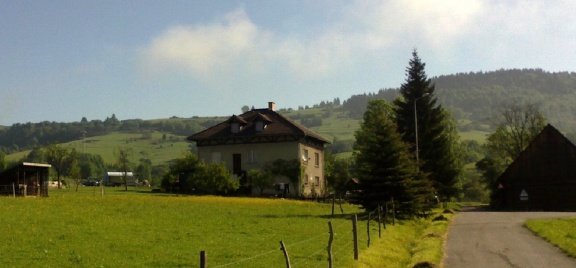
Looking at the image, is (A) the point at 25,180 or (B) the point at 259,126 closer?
(A) the point at 25,180

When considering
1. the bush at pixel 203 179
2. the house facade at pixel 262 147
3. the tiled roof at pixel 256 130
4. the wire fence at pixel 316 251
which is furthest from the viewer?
the tiled roof at pixel 256 130

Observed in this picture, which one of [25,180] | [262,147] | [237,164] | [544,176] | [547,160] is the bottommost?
[544,176]

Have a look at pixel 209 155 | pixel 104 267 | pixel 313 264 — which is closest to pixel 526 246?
pixel 313 264

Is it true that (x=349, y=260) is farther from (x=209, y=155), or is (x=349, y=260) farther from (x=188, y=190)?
(x=209, y=155)

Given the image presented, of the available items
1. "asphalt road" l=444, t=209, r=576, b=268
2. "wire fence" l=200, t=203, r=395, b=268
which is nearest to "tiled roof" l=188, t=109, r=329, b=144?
"asphalt road" l=444, t=209, r=576, b=268

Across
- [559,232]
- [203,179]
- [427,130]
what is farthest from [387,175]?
[203,179]

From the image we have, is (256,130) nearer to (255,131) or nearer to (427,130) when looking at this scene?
(255,131)

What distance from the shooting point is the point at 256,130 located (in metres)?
71.8

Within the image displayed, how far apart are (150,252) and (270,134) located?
1990 inches

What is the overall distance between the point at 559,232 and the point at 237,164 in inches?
Answer: 1773

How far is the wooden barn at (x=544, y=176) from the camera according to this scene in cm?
6225

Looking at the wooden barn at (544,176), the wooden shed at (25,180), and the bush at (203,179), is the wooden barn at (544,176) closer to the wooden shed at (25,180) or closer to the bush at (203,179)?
the bush at (203,179)

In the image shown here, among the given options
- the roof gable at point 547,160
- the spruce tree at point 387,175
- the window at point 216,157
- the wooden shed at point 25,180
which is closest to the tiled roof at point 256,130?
the window at point 216,157

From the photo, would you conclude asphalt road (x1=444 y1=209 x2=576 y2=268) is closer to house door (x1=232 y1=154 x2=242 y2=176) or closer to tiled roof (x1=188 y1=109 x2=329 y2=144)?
tiled roof (x1=188 y1=109 x2=329 y2=144)
